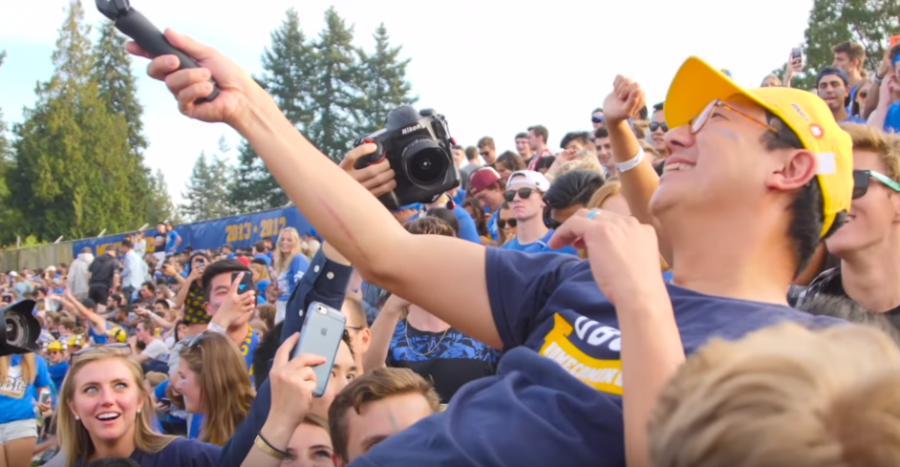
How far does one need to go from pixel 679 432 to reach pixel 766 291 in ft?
3.85

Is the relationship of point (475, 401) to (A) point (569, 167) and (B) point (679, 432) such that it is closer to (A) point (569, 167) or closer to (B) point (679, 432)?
(B) point (679, 432)

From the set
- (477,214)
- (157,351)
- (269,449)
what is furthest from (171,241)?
(269,449)

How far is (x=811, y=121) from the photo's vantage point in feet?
7.03

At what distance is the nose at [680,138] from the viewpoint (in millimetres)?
2223

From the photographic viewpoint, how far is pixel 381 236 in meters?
2.06

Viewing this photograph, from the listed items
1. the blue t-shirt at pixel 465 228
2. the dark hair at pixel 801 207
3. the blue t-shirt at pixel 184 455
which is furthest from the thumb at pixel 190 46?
the blue t-shirt at pixel 465 228

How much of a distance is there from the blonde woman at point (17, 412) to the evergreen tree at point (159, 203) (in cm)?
5247

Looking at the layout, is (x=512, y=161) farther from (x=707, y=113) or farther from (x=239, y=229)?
(x=239, y=229)

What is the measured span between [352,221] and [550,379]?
0.62 metres

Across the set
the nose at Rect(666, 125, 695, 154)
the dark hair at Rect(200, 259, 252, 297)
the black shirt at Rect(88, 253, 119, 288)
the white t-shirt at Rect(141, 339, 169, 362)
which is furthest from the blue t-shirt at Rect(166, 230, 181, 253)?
the nose at Rect(666, 125, 695, 154)

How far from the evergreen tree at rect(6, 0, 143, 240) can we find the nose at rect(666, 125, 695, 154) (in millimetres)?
53589

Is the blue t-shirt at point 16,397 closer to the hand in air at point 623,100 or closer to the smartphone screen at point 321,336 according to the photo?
the smartphone screen at point 321,336

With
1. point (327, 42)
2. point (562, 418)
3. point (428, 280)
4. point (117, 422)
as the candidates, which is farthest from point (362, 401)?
point (327, 42)

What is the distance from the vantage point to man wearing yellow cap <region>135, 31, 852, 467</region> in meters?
1.84
